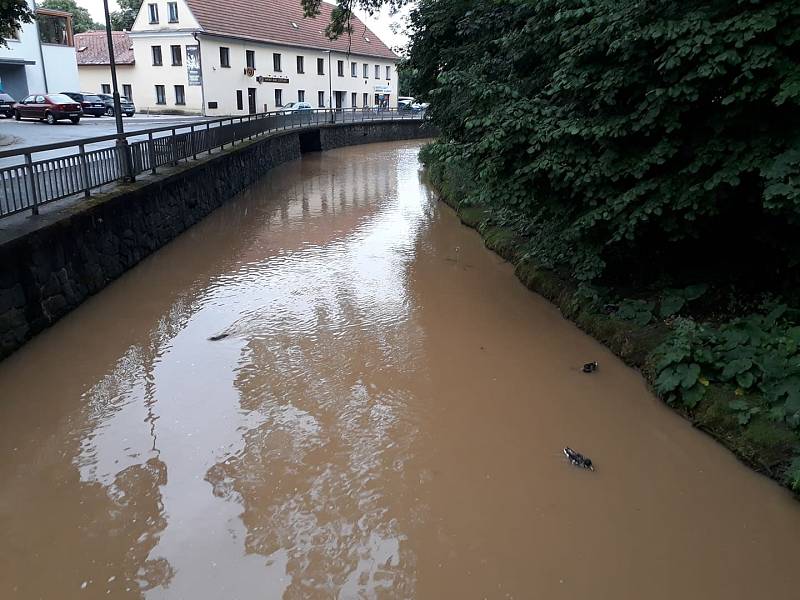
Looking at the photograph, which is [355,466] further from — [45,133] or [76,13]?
[76,13]

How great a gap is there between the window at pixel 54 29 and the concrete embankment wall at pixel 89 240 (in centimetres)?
2206

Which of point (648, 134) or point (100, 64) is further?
point (100, 64)

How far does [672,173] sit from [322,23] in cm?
5088

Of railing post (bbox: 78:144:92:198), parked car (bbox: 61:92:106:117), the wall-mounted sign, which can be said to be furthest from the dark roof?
railing post (bbox: 78:144:92:198)

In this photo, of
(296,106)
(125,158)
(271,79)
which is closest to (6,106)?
(271,79)

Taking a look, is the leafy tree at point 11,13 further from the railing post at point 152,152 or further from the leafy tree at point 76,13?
the leafy tree at point 76,13

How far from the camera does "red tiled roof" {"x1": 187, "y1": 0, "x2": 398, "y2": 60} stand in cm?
4053

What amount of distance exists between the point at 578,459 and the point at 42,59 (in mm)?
36959

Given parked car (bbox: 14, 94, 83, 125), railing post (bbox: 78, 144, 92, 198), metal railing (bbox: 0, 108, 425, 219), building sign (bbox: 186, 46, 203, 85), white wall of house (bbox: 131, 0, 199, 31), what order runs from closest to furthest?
1. metal railing (bbox: 0, 108, 425, 219)
2. railing post (bbox: 78, 144, 92, 198)
3. parked car (bbox: 14, 94, 83, 125)
4. white wall of house (bbox: 131, 0, 199, 31)
5. building sign (bbox: 186, 46, 203, 85)

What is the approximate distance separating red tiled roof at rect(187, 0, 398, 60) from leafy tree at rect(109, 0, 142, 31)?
2004cm

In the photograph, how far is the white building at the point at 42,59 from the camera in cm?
3192

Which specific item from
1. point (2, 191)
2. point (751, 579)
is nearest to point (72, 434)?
point (2, 191)

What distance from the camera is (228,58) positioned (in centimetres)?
4128

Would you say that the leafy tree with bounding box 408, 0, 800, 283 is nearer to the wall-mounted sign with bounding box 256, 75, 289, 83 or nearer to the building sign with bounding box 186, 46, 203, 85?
the building sign with bounding box 186, 46, 203, 85
